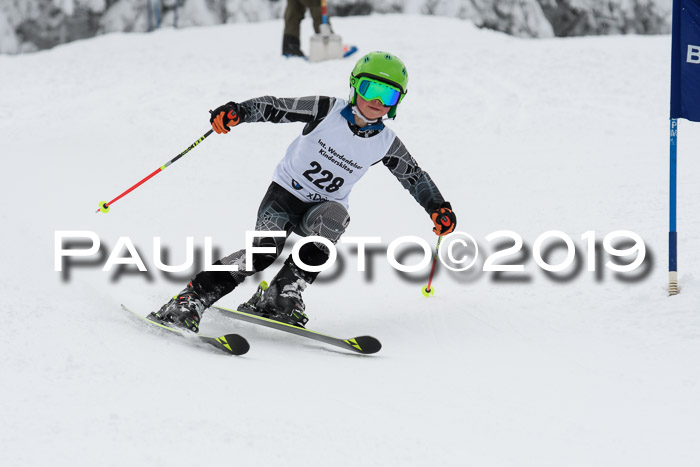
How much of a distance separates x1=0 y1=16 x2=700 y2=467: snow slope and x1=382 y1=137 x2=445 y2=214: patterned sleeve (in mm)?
719

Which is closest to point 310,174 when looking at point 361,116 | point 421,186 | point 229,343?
point 361,116

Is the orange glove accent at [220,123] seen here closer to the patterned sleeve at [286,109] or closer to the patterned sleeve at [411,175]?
the patterned sleeve at [286,109]

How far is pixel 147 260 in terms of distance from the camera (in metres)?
5.83

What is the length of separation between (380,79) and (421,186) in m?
0.79

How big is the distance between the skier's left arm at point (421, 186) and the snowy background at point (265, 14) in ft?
49.3

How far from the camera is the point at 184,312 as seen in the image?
3887 mm

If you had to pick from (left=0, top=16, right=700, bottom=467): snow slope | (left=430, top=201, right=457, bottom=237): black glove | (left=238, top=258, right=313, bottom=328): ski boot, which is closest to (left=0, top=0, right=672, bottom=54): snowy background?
(left=0, top=16, right=700, bottom=467): snow slope

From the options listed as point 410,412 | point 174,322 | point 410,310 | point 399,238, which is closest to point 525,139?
point 399,238

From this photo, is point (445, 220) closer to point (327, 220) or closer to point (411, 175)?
point (411, 175)

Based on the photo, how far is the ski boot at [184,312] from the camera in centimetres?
385

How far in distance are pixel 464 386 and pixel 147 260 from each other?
335 cm

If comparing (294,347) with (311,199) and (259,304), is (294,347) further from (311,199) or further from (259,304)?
(311,199)

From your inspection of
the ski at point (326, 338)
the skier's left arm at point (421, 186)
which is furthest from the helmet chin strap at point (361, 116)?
the ski at point (326, 338)

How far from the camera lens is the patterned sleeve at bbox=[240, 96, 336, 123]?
414 centimetres
